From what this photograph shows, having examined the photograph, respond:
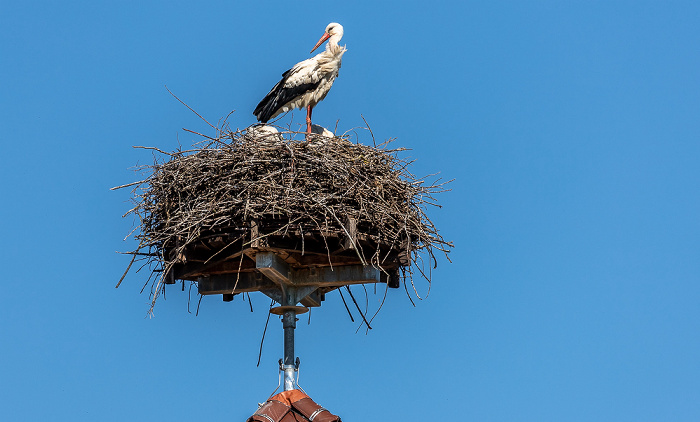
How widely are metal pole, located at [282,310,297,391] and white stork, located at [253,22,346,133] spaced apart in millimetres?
3542

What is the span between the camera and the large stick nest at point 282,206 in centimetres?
942

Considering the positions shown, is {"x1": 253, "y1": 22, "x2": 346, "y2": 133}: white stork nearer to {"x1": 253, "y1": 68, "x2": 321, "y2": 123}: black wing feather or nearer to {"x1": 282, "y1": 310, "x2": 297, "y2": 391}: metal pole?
{"x1": 253, "y1": 68, "x2": 321, "y2": 123}: black wing feather

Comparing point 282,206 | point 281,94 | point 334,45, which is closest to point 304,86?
point 281,94

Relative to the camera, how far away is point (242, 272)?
1027 centimetres

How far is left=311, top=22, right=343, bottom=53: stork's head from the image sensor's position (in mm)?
13958

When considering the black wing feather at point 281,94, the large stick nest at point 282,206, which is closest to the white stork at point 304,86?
the black wing feather at point 281,94

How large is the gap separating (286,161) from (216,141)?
2.70ft

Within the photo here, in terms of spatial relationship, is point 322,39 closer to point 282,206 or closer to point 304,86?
point 304,86

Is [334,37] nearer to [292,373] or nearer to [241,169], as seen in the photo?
[241,169]

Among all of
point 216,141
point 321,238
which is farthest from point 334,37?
point 321,238

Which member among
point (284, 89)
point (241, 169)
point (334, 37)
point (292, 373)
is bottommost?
point (292, 373)

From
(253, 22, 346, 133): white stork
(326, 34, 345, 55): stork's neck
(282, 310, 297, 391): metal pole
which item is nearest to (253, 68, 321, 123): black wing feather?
(253, 22, 346, 133): white stork

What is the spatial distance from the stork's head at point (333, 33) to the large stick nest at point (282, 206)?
3.74m

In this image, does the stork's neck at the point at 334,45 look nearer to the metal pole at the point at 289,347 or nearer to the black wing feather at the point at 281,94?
the black wing feather at the point at 281,94
